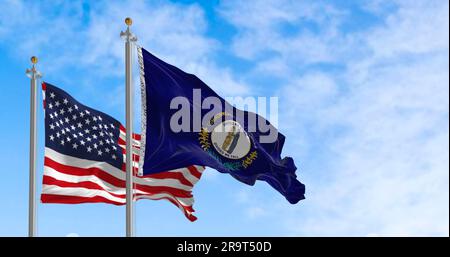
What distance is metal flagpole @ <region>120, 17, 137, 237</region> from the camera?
17.2 meters

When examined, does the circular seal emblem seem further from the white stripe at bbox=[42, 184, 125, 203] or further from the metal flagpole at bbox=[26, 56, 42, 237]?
the metal flagpole at bbox=[26, 56, 42, 237]

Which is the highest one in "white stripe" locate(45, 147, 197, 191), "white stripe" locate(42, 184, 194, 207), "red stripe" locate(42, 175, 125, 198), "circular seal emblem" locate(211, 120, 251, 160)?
"circular seal emblem" locate(211, 120, 251, 160)

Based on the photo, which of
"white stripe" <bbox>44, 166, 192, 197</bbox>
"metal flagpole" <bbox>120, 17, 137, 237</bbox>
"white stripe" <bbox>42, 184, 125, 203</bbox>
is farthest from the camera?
"white stripe" <bbox>44, 166, 192, 197</bbox>

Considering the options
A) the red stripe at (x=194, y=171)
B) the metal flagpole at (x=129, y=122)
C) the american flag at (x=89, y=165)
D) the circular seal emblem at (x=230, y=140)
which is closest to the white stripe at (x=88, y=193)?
the american flag at (x=89, y=165)

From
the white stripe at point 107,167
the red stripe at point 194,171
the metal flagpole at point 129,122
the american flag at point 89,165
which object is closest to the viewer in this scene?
the metal flagpole at point 129,122

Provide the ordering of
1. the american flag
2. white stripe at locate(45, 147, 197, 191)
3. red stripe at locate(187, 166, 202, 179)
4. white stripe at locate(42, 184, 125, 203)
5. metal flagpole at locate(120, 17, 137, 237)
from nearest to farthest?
metal flagpole at locate(120, 17, 137, 237)
white stripe at locate(42, 184, 125, 203)
the american flag
white stripe at locate(45, 147, 197, 191)
red stripe at locate(187, 166, 202, 179)

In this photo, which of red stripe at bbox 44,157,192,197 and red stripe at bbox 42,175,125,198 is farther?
red stripe at bbox 44,157,192,197

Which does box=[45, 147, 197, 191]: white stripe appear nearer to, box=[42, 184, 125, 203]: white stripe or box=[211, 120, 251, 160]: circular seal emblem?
box=[42, 184, 125, 203]: white stripe

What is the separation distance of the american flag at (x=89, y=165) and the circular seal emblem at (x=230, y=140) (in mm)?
1458

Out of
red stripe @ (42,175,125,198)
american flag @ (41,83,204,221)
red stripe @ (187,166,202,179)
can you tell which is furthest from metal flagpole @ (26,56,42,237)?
red stripe @ (187,166,202,179)

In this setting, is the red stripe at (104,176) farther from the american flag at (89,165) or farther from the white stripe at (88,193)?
the white stripe at (88,193)

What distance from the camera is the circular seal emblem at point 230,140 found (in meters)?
19.1

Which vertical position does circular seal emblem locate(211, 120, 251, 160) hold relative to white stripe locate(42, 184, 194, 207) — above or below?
above
